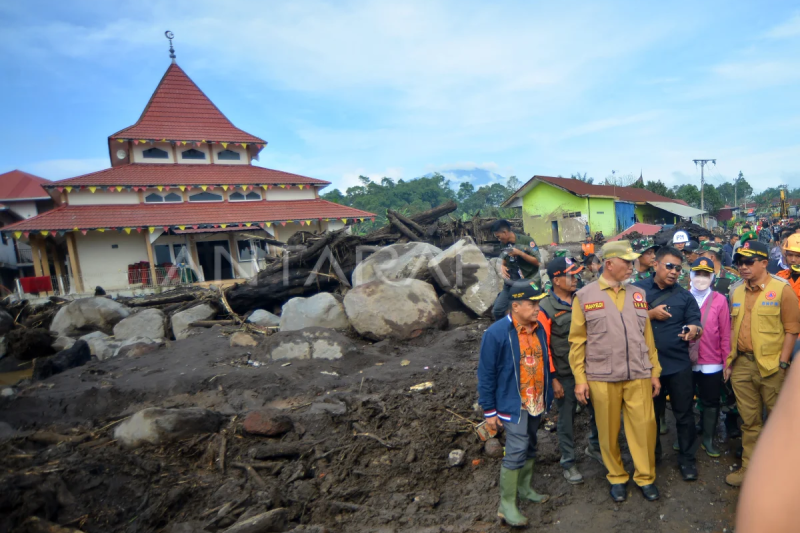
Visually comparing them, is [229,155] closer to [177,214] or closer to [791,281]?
[177,214]

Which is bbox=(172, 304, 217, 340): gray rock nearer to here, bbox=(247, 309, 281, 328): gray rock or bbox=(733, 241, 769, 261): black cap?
bbox=(247, 309, 281, 328): gray rock

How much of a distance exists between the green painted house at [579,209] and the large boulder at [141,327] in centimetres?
2210

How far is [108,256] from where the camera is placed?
68.0 feet

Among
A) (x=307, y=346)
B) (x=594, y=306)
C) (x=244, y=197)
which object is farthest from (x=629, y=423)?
(x=244, y=197)

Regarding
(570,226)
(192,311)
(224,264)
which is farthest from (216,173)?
(570,226)

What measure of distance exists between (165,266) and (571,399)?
20875mm

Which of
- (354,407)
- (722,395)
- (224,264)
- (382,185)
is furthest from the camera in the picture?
(382,185)

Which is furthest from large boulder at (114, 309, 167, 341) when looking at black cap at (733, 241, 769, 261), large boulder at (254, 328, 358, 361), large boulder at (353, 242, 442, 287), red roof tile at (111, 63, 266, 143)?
red roof tile at (111, 63, 266, 143)

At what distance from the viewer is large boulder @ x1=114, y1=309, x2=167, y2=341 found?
11.4 meters

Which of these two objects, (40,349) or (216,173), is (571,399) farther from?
(216,173)

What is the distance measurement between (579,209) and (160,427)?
1028 inches

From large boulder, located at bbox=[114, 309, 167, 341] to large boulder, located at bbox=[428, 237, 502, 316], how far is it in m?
7.01

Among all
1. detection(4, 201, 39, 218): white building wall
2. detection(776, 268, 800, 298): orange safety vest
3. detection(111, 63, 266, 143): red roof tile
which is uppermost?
detection(111, 63, 266, 143): red roof tile

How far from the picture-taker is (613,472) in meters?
3.62
